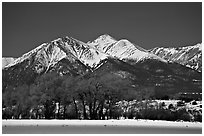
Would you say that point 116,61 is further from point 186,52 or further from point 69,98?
point 69,98

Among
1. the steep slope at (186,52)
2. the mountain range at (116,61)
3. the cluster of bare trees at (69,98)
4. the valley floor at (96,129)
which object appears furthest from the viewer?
the mountain range at (116,61)

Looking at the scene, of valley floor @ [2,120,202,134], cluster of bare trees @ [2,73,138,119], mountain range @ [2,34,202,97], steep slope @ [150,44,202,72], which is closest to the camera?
valley floor @ [2,120,202,134]

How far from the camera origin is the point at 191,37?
1079 centimetres

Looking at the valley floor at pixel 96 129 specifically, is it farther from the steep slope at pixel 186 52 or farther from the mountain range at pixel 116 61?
the mountain range at pixel 116 61

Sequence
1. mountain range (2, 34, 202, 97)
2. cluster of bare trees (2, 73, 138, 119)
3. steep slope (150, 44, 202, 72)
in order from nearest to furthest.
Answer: cluster of bare trees (2, 73, 138, 119) → steep slope (150, 44, 202, 72) → mountain range (2, 34, 202, 97)

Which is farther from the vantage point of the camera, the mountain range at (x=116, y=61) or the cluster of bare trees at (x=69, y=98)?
the mountain range at (x=116, y=61)

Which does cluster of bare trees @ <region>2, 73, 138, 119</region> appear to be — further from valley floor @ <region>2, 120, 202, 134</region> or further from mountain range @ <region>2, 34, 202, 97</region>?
mountain range @ <region>2, 34, 202, 97</region>

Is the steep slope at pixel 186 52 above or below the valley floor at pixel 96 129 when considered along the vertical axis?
above

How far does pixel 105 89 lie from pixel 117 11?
5.20 m

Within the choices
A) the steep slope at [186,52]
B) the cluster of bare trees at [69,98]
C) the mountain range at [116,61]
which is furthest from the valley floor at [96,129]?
the mountain range at [116,61]

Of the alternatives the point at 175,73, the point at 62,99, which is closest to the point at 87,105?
the point at 62,99

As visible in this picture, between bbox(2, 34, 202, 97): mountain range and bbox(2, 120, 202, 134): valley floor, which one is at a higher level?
bbox(2, 34, 202, 97): mountain range

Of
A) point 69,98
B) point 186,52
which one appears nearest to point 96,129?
point 69,98

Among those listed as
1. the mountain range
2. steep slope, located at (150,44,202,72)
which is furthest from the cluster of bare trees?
the mountain range
